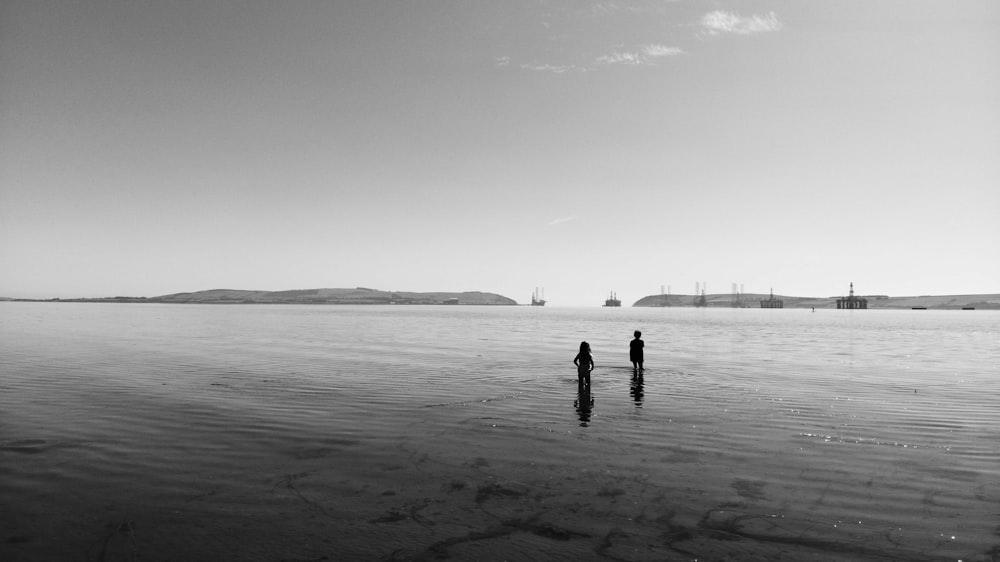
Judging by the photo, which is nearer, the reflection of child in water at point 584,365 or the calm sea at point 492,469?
the calm sea at point 492,469

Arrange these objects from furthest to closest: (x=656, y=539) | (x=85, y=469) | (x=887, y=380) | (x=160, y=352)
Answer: (x=160, y=352), (x=887, y=380), (x=85, y=469), (x=656, y=539)

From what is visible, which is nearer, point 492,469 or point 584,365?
point 492,469

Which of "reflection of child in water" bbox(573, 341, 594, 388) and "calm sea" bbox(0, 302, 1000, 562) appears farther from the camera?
"reflection of child in water" bbox(573, 341, 594, 388)

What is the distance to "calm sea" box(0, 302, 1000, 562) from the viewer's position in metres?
8.11

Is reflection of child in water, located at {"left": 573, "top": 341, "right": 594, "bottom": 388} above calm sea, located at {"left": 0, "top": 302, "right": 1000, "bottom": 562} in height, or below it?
above

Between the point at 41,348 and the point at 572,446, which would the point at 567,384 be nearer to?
the point at 572,446

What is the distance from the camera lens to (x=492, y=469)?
459 inches

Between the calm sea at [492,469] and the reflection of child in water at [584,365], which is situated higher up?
the reflection of child in water at [584,365]

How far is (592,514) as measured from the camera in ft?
30.0

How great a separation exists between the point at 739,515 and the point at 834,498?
2.35 meters

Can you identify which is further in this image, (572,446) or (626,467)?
(572,446)

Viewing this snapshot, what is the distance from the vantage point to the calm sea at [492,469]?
26.6 feet

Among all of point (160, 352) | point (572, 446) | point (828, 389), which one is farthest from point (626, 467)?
point (160, 352)

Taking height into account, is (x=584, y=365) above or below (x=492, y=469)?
above
